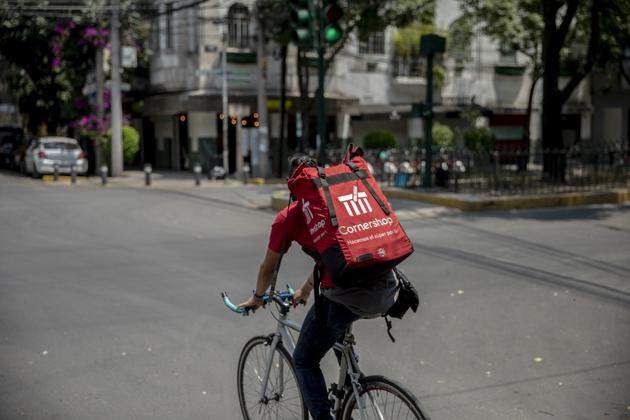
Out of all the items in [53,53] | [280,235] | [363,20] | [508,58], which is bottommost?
[280,235]

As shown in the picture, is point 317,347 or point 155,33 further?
point 155,33

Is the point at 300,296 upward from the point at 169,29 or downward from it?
downward

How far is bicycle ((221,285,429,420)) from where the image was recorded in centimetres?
370

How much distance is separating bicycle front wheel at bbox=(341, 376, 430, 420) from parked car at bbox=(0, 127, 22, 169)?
3225cm

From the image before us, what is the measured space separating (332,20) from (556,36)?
8.34 m

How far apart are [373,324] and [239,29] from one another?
25561 millimetres

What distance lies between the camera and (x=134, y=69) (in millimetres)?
33750

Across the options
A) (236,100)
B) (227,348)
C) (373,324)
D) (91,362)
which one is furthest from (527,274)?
(236,100)

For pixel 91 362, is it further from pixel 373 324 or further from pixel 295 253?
pixel 295 253

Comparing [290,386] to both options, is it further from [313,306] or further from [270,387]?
[313,306]

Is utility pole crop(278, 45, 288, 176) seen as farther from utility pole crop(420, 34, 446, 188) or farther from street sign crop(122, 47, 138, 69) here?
utility pole crop(420, 34, 446, 188)

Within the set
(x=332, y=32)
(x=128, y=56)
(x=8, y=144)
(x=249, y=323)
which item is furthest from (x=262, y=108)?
(x=249, y=323)

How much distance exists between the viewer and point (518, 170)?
18234 mm

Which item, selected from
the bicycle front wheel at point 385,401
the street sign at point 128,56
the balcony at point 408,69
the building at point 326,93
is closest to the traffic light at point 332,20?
the bicycle front wheel at point 385,401
